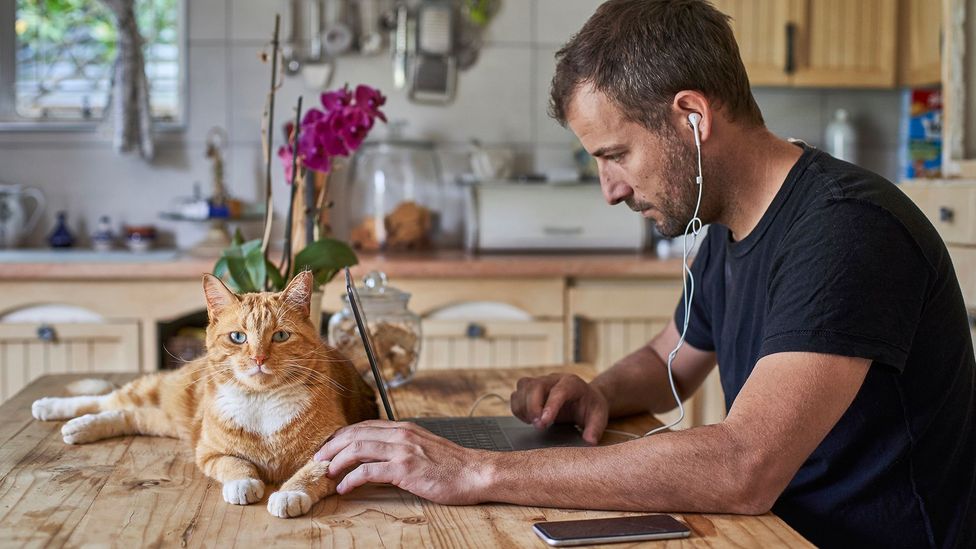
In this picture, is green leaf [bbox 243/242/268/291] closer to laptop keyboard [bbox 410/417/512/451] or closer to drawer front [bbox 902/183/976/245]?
laptop keyboard [bbox 410/417/512/451]

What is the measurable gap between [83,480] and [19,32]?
9.63 feet

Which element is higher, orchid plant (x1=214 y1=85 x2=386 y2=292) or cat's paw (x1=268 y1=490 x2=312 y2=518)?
orchid plant (x1=214 y1=85 x2=386 y2=292)

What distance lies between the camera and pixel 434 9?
3.60 meters

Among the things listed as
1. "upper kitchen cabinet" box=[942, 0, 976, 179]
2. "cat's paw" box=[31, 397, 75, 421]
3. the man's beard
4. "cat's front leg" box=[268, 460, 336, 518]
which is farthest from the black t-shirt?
"upper kitchen cabinet" box=[942, 0, 976, 179]

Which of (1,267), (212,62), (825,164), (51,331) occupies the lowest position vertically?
(51,331)

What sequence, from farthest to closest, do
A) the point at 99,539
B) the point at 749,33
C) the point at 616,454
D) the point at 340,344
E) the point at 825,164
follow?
the point at 749,33 → the point at 340,344 → the point at 825,164 → the point at 616,454 → the point at 99,539

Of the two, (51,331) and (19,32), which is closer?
(51,331)

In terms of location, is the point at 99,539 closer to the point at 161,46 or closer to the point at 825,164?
the point at 825,164

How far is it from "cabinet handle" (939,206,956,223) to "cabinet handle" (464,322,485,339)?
1332mm

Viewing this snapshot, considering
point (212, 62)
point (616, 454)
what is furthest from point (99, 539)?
point (212, 62)

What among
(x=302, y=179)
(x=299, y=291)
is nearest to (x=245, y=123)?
(x=302, y=179)

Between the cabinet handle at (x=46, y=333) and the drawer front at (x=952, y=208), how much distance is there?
2509 millimetres

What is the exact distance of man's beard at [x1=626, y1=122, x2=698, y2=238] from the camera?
1.41m

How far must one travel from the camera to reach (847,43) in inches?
140
